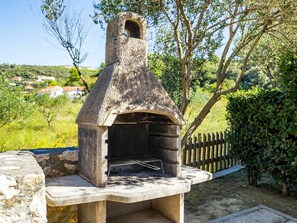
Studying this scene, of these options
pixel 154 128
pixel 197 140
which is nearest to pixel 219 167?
pixel 197 140

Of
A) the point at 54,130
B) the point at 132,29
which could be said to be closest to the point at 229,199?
the point at 132,29

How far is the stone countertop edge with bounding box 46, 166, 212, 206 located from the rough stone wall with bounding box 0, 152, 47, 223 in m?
0.55

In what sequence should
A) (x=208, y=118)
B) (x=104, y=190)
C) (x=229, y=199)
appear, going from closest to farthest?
1. (x=104, y=190)
2. (x=229, y=199)
3. (x=208, y=118)

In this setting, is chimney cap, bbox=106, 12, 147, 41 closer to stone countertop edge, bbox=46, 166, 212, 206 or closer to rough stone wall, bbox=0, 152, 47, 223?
stone countertop edge, bbox=46, 166, 212, 206

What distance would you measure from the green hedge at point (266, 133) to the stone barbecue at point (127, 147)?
104 inches

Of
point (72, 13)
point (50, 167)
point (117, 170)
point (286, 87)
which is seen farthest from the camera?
point (72, 13)

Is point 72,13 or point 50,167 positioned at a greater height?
point 72,13

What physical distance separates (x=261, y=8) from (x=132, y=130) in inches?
172

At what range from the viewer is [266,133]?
6.43 meters

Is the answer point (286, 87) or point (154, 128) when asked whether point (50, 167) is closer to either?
→ point (154, 128)

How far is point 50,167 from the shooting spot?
4457mm

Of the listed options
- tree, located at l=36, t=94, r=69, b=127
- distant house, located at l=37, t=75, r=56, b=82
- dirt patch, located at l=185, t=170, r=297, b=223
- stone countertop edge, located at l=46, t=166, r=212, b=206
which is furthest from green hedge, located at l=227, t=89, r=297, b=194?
distant house, located at l=37, t=75, r=56, b=82

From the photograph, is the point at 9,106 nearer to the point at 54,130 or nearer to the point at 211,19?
the point at 54,130

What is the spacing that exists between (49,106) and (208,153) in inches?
561
